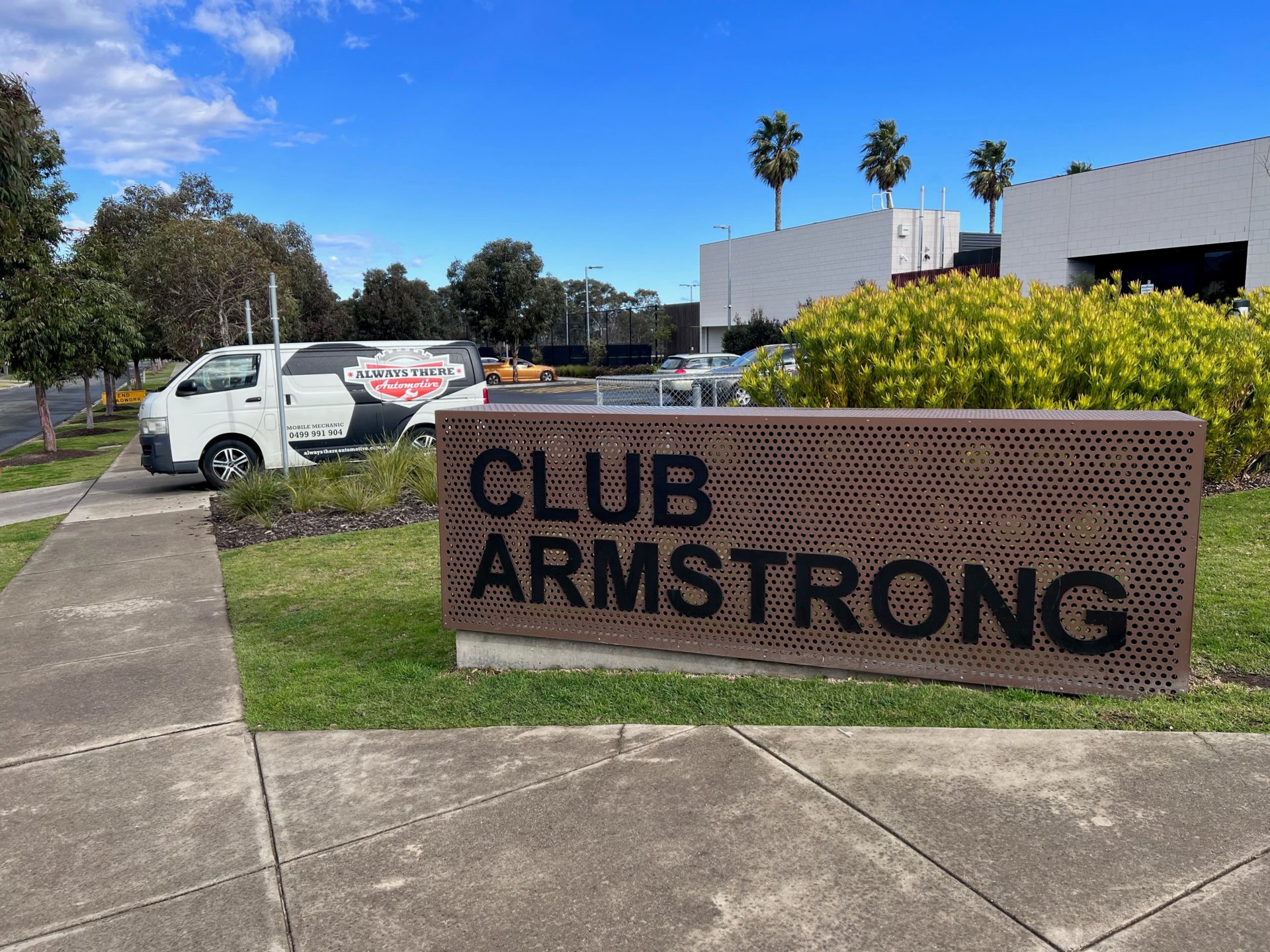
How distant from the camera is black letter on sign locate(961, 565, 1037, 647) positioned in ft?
14.0

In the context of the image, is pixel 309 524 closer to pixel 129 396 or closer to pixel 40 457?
pixel 40 457

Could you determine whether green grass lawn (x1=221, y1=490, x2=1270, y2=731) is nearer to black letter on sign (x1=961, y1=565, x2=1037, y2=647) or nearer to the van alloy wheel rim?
black letter on sign (x1=961, y1=565, x2=1037, y2=647)

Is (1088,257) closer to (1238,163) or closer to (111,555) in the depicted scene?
(1238,163)

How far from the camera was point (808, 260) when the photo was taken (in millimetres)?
47594

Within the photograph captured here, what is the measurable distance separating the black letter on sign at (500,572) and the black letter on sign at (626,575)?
446 mm

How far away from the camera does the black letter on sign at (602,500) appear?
475 centimetres

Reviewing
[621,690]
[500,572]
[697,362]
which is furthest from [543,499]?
[697,362]

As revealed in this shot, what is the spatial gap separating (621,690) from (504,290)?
54940 millimetres

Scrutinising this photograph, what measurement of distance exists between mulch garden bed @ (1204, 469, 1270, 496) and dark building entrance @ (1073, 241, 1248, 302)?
19.3 meters

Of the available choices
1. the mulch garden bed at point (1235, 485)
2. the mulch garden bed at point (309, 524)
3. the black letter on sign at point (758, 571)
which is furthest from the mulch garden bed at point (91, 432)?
the mulch garden bed at point (1235, 485)

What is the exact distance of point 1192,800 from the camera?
3344 millimetres

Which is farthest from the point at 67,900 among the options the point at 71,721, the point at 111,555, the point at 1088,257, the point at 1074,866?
the point at 1088,257

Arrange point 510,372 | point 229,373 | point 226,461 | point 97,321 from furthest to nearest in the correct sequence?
point 510,372 < point 97,321 < point 226,461 < point 229,373

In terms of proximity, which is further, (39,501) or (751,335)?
(751,335)
